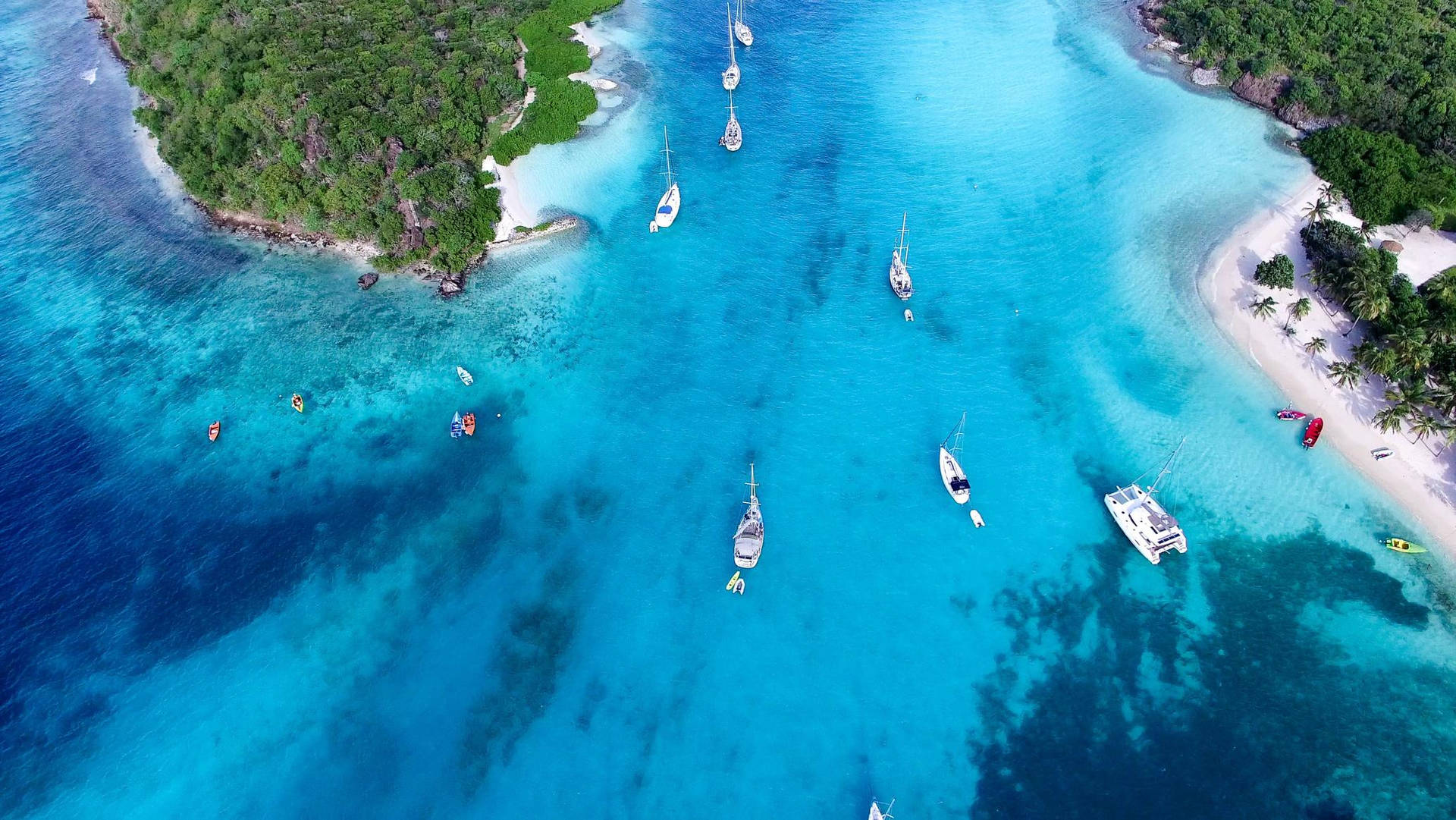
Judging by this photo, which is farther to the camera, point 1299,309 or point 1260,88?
point 1260,88

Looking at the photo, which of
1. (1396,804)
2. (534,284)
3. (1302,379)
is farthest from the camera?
(534,284)

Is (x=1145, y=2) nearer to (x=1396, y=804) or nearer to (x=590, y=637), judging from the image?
(x=1396, y=804)

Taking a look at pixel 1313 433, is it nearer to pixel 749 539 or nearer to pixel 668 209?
pixel 749 539

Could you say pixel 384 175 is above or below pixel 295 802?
above

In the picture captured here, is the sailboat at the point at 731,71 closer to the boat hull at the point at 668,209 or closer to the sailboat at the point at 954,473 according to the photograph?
the boat hull at the point at 668,209

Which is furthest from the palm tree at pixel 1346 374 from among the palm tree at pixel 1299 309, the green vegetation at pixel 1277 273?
the green vegetation at pixel 1277 273

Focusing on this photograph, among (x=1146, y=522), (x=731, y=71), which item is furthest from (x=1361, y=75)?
(x=731, y=71)

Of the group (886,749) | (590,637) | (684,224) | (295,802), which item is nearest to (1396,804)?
(886,749)
